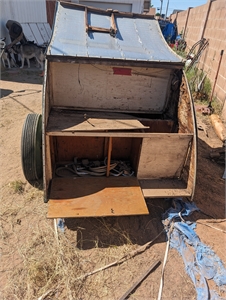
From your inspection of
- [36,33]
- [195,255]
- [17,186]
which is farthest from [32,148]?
[36,33]

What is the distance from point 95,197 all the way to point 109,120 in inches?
43.1

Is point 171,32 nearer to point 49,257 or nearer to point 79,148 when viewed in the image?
point 79,148

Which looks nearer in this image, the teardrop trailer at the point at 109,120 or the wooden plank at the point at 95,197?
the wooden plank at the point at 95,197

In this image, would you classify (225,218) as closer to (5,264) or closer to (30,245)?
(30,245)

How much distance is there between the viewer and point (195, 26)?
1088 centimetres

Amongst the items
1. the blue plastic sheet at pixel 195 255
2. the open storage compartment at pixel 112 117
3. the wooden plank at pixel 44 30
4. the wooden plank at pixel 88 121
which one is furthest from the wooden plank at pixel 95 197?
the wooden plank at pixel 44 30

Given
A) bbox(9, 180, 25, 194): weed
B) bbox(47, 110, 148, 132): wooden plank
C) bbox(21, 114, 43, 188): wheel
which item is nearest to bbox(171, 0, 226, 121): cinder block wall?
bbox(47, 110, 148, 132): wooden plank

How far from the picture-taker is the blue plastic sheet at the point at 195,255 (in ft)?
8.02

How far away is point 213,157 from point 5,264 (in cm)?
397

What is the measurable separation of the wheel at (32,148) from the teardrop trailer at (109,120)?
1 cm

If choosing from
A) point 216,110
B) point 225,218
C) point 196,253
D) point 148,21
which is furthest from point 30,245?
point 216,110

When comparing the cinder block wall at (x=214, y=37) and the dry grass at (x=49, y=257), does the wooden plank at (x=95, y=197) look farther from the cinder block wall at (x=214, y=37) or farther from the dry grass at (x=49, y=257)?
the cinder block wall at (x=214, y=37)

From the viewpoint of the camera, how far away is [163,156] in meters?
3.14

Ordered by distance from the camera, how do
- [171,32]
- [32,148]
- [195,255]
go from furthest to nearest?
[171,32] → [32,148] → [195,255]
